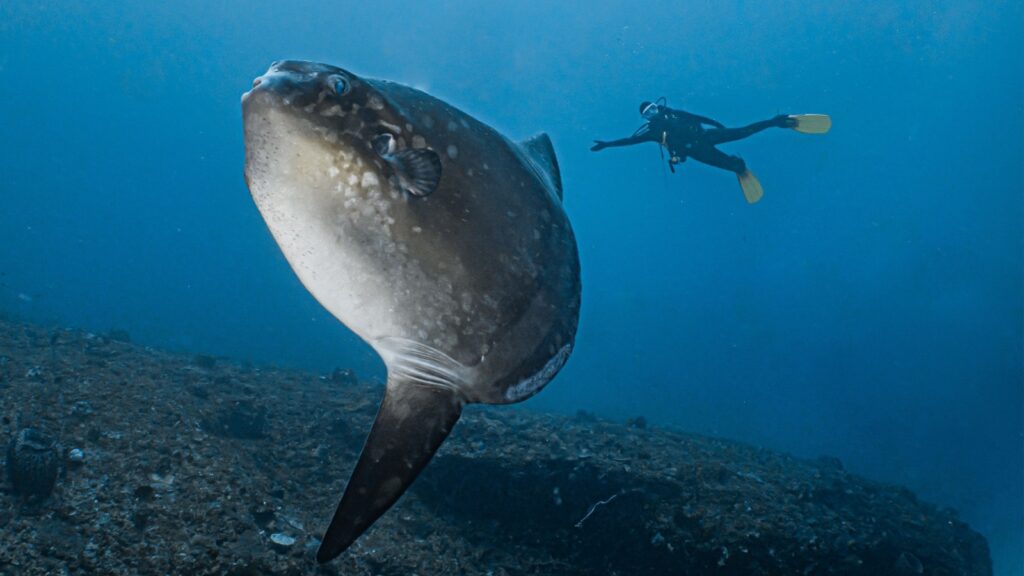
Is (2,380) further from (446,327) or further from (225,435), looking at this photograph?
(446,327)

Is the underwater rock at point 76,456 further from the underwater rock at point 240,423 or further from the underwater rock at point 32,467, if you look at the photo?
the underwater rock at point 240,423

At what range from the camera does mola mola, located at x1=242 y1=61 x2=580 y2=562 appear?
152 centimetres

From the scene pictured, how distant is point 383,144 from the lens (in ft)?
5.27

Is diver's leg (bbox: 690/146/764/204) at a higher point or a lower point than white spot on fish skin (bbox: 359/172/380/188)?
higher

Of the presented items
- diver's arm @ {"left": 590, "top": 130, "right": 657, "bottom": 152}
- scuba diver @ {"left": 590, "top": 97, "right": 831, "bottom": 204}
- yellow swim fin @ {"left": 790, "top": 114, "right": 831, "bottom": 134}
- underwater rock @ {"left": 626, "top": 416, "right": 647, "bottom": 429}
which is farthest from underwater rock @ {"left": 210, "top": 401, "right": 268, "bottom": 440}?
yellow swim fin @ {"left": 790, "top": 114, "right": 831, "bottom": 134}

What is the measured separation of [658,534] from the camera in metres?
5.66

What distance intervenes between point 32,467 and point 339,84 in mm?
5010

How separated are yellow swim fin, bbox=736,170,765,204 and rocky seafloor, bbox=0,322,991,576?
8.76 m

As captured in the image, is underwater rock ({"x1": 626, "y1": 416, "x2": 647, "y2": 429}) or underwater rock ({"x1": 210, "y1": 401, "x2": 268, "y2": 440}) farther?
underwater rock ({"x1": 626, "y1": 416, "x2": 647, "y2": 429})

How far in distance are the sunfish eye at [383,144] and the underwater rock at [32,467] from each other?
16.2 ft

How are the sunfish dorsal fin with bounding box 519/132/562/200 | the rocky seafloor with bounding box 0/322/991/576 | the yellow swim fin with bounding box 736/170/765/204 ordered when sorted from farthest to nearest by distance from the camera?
the yellow swim fin with bounding box 736/170/765/204 < the rocky seafloor with bounding box 0/322/991/576 < the sunfish dorsal fin with bounding box 519/132/562/200

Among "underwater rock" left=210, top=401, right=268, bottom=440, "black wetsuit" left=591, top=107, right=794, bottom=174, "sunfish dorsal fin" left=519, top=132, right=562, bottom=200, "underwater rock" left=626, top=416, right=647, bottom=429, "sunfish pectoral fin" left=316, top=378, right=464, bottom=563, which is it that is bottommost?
"underwater rock" left=210, top=401, right=268, bottom=440

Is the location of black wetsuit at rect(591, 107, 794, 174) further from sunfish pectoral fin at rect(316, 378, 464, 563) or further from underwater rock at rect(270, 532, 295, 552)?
sunfish pectoral fin at rect(316, 378, 464, 563)

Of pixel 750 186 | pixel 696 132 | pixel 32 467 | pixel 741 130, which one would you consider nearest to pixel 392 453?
pixel 32 467
